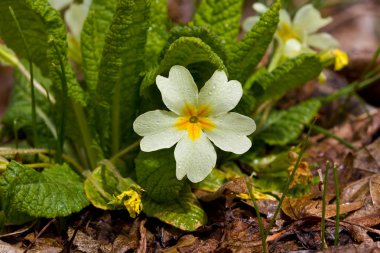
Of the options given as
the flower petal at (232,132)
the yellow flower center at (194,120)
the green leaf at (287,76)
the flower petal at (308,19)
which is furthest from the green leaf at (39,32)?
the flower petal at (308,19)

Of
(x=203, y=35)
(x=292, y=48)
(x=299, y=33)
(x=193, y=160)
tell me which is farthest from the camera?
(x=299, y=33)

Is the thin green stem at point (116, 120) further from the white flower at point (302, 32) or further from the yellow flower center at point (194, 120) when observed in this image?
the white flower at point (302, 32)

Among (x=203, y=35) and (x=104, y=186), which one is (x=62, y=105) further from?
(x=203, y=35)

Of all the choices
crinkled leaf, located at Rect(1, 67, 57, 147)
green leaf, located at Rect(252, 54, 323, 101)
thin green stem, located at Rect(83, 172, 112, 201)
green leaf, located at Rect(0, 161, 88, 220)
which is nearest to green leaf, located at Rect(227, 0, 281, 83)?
green leaf, located at Rect(252, 54, 323, 101)

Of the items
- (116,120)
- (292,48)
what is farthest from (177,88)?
(292,48)

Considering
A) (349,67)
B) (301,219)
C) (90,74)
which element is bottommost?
(301,219)

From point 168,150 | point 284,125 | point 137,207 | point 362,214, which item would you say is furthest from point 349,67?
point 137,207

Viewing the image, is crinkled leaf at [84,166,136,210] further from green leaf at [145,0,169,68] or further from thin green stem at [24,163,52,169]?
green leaf at [145,0,169,68]

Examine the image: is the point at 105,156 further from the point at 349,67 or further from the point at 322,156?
the point at 349,67
